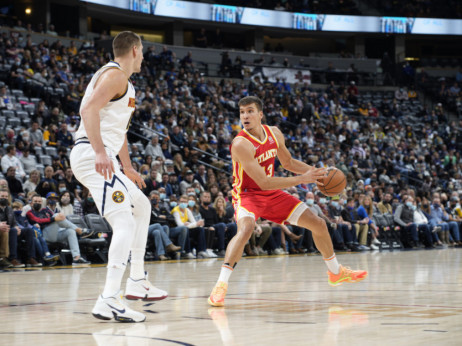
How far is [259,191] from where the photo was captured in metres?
6.30

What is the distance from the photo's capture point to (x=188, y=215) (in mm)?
12969

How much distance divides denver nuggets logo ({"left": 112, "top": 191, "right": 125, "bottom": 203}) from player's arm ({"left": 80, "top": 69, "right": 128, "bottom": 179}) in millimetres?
119

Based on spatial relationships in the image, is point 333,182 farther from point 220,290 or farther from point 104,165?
point 104,165

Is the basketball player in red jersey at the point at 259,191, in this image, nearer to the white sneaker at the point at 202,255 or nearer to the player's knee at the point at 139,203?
the player's knee at the point at 139,203

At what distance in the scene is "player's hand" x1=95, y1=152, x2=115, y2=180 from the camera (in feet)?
14.7

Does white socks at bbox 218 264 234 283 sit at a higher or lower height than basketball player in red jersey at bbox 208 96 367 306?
lower

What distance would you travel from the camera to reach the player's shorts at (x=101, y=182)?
4617 millimetres

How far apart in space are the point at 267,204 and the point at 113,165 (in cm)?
200

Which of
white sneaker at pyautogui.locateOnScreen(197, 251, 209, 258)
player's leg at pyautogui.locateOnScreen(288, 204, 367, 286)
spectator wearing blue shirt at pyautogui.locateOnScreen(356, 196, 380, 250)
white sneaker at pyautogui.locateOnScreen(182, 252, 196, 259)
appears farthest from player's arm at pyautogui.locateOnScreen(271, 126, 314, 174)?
spectator wearing blue shirt at pyautogui.locateOnScreen(356, 196, 380, 250)

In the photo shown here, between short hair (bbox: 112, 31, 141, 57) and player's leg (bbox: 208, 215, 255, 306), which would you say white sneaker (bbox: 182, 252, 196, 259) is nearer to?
player's leg (bbox: 208, 215, 255, 306)

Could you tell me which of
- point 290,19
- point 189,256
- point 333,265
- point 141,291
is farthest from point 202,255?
point 290,19

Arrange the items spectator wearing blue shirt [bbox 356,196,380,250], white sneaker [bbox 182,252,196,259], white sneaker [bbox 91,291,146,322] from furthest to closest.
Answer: spectator wearing blue shirt [bbox 356,196,380,250] < white sneaker [bbox 182,252,196,259] < white sneaker [bbox 91,291,146,322]

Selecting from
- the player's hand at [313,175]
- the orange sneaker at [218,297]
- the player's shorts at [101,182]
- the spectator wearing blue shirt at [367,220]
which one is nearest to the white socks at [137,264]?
the player's shorts at [101,182]

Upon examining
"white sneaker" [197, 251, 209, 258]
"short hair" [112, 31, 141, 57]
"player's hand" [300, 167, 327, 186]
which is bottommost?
"white sneaker" [197, 251, 209, 258]
